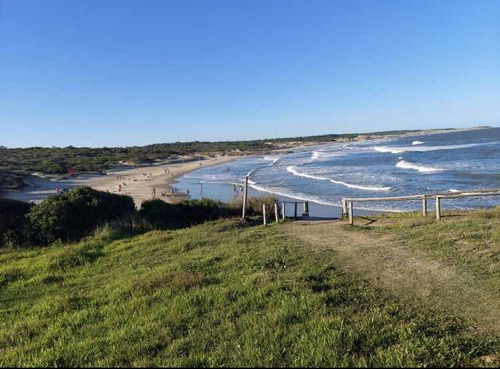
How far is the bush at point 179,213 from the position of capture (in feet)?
56.3

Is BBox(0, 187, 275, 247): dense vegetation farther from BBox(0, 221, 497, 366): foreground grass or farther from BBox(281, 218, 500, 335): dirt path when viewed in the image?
BBox(281, 218, 500, 335): dirt path

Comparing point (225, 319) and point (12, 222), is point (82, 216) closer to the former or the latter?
point (12, 222)

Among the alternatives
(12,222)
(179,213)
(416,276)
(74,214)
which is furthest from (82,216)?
(416,276)

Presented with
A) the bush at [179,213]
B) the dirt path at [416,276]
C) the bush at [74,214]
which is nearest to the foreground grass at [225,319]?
the dirt path at [416,276]

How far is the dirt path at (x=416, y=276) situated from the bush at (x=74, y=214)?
9374mm

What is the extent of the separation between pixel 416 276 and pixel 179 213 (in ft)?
40.6

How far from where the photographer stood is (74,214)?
16453 millimetres

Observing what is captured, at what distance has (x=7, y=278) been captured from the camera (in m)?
9.98

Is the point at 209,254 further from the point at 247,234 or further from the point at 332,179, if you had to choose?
the point at 332,179

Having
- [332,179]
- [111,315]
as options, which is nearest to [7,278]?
[111,315]

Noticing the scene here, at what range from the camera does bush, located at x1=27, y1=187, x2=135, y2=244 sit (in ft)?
51.2

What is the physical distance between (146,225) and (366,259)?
9.98m

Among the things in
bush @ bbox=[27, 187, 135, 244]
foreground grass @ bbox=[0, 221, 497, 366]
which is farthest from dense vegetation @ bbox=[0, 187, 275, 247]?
foreground grass @ bbox=[0, 221, 497, 366]

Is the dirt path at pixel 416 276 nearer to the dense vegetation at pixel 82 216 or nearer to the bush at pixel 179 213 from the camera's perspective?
the bush at pixel 179 213
